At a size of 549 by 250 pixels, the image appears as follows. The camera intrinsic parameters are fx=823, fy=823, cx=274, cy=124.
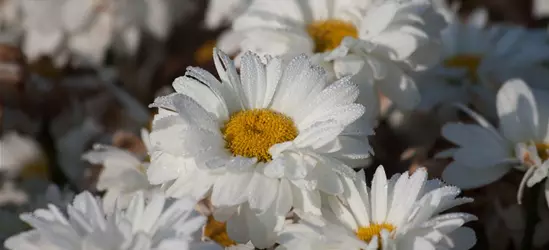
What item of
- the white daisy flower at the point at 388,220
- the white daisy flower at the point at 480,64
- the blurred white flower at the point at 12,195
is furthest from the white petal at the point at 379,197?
the blurred white flower at the point at 12,195

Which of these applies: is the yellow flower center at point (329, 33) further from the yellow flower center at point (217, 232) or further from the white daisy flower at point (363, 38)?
the yellow flower center at point (217, 232)

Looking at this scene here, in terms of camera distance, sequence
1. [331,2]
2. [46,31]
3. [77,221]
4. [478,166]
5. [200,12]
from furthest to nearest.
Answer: [200,12] → [46,31] → [331,2] → [478,166] → [77,221]

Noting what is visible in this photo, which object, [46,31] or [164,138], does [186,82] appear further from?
[46,31]

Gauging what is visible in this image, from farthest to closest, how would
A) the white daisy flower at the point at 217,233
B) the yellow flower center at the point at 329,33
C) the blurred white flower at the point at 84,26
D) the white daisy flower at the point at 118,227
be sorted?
1. the blurred white flower at the point at 84,26
2. the yellow flower center at the point at 329,33
3. the white daisy flower at the point at 217,233
4. the white daisy flower at the point at 118,227

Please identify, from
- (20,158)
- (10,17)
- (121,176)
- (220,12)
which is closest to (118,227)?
(121,176)

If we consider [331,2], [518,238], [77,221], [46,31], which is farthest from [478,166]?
[46,31]

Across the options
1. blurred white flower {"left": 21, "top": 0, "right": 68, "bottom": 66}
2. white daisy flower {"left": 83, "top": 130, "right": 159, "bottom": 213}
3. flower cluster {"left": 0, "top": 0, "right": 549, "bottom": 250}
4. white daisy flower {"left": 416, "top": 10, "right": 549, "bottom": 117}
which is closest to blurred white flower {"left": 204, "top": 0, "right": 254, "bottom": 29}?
flower cluster {"left": 0, "top": 0, "right": 549, "bottom": 250}

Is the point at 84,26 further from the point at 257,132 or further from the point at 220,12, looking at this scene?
the point at 257,132
